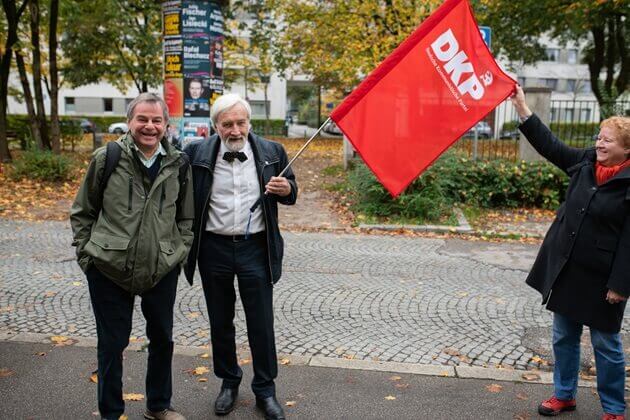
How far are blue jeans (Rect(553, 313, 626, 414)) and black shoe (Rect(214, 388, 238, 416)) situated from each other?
6.83ft

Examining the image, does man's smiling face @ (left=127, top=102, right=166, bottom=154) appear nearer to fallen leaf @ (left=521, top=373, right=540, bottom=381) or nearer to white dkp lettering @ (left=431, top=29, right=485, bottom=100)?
white dkp lettering @ (left=431, top=29, right=485, bottom=100)

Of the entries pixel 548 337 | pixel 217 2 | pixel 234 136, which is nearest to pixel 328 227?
pixel 217 2

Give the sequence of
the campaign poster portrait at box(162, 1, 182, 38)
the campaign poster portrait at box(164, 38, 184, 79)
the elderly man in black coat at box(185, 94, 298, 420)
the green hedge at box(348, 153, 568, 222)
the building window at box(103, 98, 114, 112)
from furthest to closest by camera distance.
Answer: the building window at box(103, 98, 114, 112) < the green hedge at box(348, 153, 568, 222) < the campaign poster portrait at box(164, 38, 184, 79) < the campaign poster portrait at box(162, 1, 182, 38) < the elderly man in black coat at box(185, 94, 298, 420)

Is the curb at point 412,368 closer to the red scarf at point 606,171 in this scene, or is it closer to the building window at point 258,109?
the red scarf at point 606,171

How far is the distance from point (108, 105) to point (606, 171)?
5772 centimetres

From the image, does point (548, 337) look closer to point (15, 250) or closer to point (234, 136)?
point (234, 136)

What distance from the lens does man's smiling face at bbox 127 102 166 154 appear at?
321 centimetres

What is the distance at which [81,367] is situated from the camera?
14.5 ft

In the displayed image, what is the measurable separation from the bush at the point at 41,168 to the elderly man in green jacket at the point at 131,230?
36.2 feet

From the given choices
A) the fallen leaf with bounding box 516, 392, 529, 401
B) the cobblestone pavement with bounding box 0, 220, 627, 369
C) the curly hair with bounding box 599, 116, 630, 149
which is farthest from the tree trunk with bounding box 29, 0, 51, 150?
the curly hair with bounding box 599, 116, 630, 149

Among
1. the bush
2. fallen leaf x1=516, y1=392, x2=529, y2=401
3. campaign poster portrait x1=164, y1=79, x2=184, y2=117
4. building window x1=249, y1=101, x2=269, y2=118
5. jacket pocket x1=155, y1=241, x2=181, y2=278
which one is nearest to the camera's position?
jacket pocket x1=155, y1=241, x2=181, y2=278

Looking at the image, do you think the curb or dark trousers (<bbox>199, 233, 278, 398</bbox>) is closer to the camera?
dark trousers (<bbox>199, 233, 278, 398</bbox>)

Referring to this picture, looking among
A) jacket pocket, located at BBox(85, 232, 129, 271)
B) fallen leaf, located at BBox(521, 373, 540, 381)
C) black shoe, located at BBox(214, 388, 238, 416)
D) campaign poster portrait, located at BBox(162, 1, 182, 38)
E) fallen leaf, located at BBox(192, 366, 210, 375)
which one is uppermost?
campaign poster portrait, located at BBox(162, 1, 182, 38)

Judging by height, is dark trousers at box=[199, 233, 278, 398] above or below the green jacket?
below
